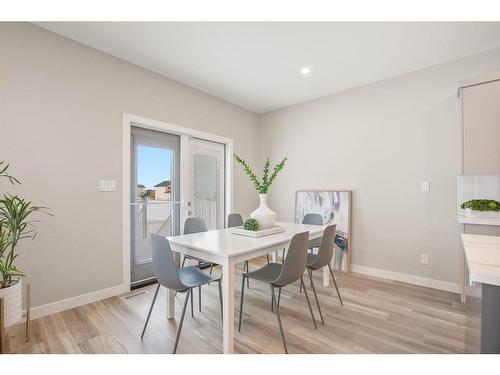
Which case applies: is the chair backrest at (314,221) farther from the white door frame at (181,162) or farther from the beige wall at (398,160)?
the white door frame at (181,162)

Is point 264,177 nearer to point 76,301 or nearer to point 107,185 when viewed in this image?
point 107,185

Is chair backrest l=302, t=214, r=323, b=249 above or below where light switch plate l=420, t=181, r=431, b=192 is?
below

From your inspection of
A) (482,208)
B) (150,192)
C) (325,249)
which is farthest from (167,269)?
(482,208)

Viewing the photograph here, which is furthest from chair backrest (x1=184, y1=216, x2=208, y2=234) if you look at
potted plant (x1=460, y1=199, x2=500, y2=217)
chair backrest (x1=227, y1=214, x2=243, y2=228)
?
potted plant (x1=460, y1=199, x2=500, y2=217)

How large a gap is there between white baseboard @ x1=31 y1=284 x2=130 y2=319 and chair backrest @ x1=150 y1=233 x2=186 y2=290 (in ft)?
4.19

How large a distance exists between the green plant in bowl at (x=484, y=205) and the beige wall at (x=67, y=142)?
11.8 ft

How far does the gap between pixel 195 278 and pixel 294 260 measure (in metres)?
0.80

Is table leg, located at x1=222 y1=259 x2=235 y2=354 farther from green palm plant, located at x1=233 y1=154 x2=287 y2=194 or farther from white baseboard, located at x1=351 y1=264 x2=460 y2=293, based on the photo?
white baseboard, located at x1=351 y1=264 x2=460 y2=293

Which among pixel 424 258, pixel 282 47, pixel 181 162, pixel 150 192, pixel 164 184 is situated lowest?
pixel 424 258

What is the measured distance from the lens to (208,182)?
3.82 m

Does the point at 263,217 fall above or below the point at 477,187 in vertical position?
below

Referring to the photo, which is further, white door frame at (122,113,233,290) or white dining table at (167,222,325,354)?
white door frame at (122,113,233,290)

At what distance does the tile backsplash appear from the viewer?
2.46 meters
